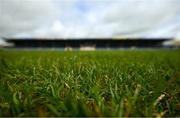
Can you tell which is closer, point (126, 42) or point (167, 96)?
point (167, 96)

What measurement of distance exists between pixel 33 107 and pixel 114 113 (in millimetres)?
613

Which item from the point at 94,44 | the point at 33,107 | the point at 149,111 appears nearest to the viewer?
the point at 149,111

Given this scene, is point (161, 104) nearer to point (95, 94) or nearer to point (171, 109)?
point (171, 109)

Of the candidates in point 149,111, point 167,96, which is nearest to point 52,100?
A: point 149,111

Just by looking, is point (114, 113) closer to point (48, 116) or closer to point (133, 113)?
point (133, 113)

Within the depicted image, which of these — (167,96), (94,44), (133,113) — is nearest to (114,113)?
(133,113)

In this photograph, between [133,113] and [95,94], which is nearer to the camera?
[133,113]

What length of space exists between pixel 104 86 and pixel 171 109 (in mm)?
728

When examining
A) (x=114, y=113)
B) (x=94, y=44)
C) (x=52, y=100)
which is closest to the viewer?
(x=114, y=113)

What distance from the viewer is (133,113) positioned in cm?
142

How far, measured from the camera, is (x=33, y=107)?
168 cm

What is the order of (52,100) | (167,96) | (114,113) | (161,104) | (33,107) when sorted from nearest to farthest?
(114,113), (33,107), (52,100), (161,104), (167,96)

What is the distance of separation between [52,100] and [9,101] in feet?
1.02

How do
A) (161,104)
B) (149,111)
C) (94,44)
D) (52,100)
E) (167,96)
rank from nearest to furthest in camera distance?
(149,111) < (52,100) < (161,104) < (167,96) < (94,44)
